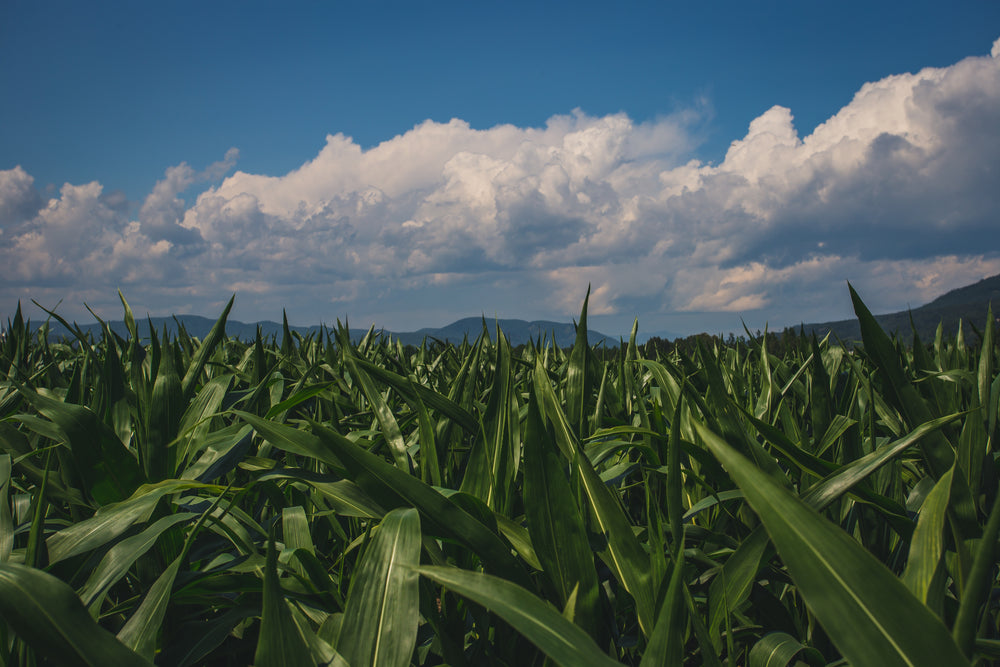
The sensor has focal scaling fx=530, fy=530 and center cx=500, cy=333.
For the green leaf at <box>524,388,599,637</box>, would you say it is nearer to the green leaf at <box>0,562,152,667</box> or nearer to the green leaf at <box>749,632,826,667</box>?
the green leaf at <box>749,632,826,667</box>

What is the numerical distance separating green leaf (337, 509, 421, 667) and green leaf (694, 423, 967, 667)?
44 centimetres

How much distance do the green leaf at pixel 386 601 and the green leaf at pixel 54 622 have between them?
0.77ft

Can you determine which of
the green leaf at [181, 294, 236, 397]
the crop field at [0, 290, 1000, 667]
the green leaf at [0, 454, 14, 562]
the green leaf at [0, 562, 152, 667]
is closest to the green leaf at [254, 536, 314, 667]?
the crop field at [0, 290, 1000, 667]

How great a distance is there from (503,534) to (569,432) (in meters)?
0.22

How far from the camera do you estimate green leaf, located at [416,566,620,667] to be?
0.55 meters

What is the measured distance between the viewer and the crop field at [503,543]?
1.81 ft

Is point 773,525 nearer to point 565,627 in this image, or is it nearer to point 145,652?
point 565,627

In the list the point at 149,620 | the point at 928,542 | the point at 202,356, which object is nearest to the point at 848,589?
the point at 928,542

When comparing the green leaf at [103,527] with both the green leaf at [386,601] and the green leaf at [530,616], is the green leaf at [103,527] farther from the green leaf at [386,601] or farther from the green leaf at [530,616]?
the green leaf at [530,616]

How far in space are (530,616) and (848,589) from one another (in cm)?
32

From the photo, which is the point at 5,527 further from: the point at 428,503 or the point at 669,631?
the point at 669,631

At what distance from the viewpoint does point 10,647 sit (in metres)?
0.82

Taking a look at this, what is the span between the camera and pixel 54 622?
1.79ft

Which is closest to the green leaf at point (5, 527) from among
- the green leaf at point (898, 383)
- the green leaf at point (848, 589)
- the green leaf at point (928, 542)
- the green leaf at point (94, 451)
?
the green leaf at point (94, 451)
